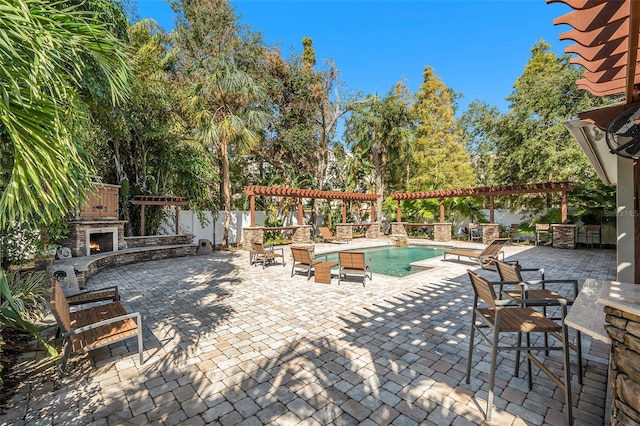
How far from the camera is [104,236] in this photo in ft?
33.5

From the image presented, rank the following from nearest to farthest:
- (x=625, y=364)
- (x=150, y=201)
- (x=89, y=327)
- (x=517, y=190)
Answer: (x=625, y=364) < (x=89, y=327) < (x=150, y=201) < (x=517, y=190)

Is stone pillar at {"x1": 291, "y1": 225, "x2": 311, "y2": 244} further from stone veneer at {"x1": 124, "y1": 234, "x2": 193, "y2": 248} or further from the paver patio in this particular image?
the paver patio

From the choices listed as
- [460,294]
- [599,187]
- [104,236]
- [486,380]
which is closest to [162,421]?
[486,380]

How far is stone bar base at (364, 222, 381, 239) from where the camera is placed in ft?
60.8

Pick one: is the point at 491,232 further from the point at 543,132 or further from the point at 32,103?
the point at 32,103

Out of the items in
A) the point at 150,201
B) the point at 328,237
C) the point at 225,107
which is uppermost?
the point at 225,107

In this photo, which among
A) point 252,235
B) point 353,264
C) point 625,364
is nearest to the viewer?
point 625,364

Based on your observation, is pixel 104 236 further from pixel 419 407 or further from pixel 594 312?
pixel 594 312

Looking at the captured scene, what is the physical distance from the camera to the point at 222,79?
1174 centimetres

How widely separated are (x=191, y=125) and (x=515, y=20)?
13.3 meters

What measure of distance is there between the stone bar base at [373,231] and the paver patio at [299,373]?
1278 cm

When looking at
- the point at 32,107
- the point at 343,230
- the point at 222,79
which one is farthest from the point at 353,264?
the point at 343,230

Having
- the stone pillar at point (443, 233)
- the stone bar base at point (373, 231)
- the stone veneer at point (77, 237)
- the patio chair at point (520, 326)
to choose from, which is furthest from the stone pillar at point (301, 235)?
the patio chair at point (520, 326)

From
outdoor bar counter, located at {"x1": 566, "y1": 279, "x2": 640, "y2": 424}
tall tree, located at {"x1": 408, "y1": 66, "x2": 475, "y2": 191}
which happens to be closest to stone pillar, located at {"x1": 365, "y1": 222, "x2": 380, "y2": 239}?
tall tree, located at {"x1": 408, "y1": 66, "x2": 475, "y2": 191}
